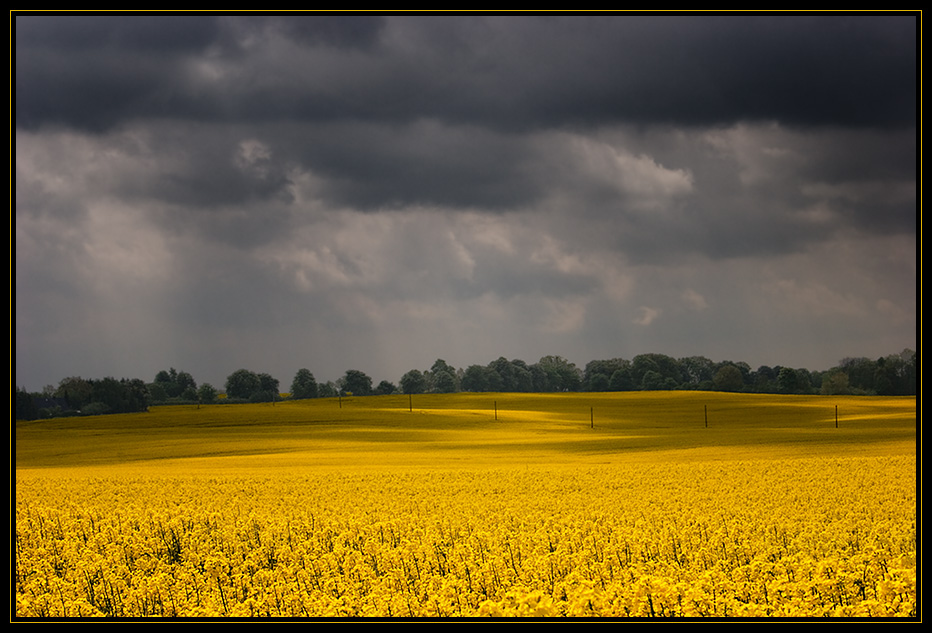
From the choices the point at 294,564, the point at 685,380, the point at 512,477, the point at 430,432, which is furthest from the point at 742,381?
the point at 294,564

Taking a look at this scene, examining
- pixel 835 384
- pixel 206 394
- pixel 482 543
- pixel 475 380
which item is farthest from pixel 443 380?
pixel 482 543

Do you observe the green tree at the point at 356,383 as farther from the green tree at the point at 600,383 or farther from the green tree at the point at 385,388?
the green tree at the point at 600,383

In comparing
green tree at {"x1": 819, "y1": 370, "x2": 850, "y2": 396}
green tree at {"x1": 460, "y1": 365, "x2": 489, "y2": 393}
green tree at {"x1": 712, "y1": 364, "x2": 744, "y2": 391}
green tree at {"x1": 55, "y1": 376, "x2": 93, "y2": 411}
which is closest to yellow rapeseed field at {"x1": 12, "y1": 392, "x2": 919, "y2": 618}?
green tree at {"x1": 55, "y1": 376, "x2": 93, "y2": 411}

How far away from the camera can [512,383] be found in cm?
11456

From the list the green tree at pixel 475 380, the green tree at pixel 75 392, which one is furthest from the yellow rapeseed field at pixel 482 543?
the green tree at pixel 475 380

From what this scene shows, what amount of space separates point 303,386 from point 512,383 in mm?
30286

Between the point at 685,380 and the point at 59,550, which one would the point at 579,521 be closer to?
the point at 59,550

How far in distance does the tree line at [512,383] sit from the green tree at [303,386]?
0.44 feet

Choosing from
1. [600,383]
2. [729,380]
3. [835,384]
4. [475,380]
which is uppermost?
[475,380]

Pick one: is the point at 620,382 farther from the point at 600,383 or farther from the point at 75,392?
the point at 75,392

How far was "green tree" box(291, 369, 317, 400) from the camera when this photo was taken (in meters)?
103

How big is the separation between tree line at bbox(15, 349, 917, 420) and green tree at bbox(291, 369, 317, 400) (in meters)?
0.13

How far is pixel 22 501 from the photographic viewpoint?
19.1 metres

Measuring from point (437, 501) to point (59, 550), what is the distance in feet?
25.7
